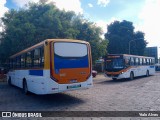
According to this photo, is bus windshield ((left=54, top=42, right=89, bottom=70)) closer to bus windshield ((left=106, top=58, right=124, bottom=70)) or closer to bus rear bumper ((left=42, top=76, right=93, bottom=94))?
bus rear bumper ((left=42, top=76, right=93, bottom=94))

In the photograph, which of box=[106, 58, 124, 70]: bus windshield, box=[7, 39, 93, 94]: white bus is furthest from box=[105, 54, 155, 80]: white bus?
box=[7, 39, 93, 94]: white bus

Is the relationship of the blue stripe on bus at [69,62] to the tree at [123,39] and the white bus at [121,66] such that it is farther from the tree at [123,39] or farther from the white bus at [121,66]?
the tree at [123,39]

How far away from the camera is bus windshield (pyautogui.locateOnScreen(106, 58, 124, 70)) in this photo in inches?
835

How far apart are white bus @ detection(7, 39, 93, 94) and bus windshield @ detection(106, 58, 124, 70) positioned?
10329 millimetres

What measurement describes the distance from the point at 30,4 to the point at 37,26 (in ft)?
14.2

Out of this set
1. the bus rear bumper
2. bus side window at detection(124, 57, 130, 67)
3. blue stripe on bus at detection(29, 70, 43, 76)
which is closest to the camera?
the bus rear bumper

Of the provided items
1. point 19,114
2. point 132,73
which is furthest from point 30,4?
point 19,114

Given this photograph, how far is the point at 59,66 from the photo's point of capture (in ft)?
33.4

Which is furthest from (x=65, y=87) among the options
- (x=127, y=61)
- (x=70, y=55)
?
(x=127, y=61)

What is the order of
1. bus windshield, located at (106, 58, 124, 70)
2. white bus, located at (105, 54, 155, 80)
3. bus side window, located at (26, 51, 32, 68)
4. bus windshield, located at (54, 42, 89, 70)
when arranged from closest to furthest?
1. bus windshield, located at (54, 42, 89, 70)
2. bus side window, located at (26, 51, 32, 68)
3. white bus, located at (105, 54, 155, 80)
4. bus windshield, located at (106, 58, 124, 70)

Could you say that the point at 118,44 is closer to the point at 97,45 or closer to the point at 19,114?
the point at 97,45

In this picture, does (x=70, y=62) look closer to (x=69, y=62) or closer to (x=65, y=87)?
(x=69, y=62)

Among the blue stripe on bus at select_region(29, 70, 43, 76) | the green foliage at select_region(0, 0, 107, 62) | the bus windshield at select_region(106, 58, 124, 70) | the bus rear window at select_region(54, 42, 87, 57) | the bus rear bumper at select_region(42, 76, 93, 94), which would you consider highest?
the green foliage at select_region(0, 0, 107, 62)

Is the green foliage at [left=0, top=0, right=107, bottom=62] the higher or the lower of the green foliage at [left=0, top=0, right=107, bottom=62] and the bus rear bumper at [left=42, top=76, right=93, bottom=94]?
the higher
